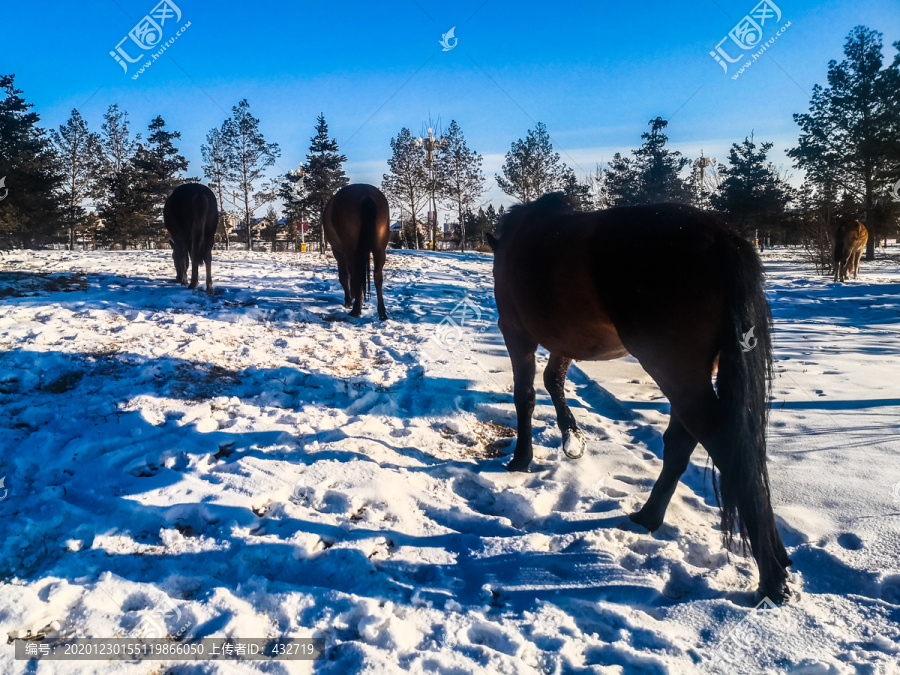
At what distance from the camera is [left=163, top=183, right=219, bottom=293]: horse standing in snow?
7.33 metres

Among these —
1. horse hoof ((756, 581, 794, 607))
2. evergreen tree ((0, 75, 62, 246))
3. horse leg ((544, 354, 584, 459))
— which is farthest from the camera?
evergreen tree ((0, 75, 62, 246))

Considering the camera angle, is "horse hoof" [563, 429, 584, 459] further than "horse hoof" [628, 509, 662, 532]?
Yes

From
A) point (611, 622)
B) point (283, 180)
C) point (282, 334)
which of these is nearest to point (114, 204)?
point (283, 180)

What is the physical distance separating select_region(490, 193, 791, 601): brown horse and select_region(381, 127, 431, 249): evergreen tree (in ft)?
112

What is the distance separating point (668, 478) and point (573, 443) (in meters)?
0.98

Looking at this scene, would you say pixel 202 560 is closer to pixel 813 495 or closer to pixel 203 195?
pixel 813 495

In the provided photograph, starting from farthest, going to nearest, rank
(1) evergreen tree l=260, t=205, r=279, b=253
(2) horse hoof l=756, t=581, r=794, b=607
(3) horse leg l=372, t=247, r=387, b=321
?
(1) evergreen tree l=260, t=205, r=279, b=253 → (3) horse leg l=372, t=247, r=387, b=321 → (2) horse hoof l=756, t=581, r=794, b=607

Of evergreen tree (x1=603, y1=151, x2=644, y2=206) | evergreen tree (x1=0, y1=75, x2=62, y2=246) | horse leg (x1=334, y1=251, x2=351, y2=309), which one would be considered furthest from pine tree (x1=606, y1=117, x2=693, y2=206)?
evergreen tree (x1=0, y1=75, x2=62, y2=246)

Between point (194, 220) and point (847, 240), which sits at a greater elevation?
point (847, 240)

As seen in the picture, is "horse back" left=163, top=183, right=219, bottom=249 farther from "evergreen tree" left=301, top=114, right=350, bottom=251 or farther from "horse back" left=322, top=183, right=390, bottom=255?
"evergreen tree" left=301, top=114, right=350, bottom=251

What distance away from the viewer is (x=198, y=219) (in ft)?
24.0

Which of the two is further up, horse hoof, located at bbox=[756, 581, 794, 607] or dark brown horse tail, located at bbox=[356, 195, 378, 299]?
dark brown horse tail, located at bbox=[356, 195, 378, 299]

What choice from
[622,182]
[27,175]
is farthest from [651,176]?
[27,175]

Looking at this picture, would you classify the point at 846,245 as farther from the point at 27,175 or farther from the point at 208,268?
the point at 27,175
